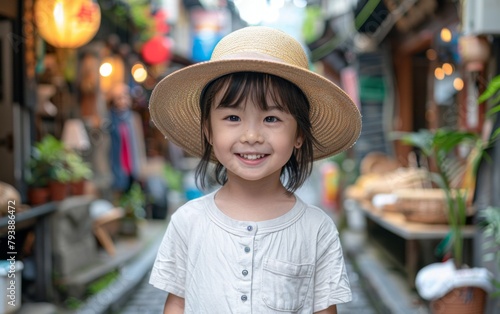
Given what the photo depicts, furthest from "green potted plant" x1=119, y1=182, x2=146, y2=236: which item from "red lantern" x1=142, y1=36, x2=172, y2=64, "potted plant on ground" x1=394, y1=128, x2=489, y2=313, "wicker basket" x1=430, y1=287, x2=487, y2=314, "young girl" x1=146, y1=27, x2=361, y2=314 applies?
"young girl" x1=146, y1=27, x2=361, y2=314

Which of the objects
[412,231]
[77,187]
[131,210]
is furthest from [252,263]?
[131,210]

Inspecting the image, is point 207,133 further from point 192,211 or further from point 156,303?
point 156,303

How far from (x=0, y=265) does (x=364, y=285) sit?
4.43m

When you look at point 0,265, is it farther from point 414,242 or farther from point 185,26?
point 185,26

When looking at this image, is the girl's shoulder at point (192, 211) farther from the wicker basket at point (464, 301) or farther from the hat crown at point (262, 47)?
the wicker basket at point (464, 301)

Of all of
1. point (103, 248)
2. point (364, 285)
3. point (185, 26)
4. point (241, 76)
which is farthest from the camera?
point (185, 26)

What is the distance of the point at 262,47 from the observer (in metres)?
2.12

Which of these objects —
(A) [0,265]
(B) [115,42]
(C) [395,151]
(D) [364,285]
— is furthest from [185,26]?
(A) [0,265]

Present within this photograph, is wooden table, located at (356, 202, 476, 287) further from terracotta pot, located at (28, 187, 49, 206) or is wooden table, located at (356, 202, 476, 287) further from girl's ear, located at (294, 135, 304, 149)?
girl's ear, located at (294, 135, 304, 149)

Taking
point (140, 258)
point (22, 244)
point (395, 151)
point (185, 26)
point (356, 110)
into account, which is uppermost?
point (185, 26)

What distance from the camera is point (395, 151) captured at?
→ 429 inches

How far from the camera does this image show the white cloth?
4871 millimetres

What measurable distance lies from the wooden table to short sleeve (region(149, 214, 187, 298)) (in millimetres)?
4182

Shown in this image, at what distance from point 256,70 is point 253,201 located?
476 millimetres
